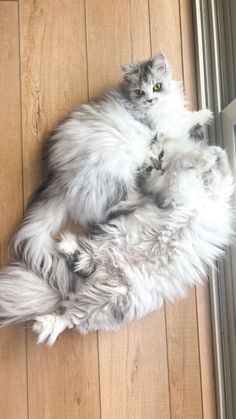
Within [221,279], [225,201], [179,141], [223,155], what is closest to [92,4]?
[179,141]

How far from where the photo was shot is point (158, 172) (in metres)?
1.49

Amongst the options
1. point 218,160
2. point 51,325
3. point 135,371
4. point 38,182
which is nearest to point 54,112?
point 38,182

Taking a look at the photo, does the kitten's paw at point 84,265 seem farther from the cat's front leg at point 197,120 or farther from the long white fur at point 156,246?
the cat's front leg at point 197,120

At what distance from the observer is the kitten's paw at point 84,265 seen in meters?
1.45

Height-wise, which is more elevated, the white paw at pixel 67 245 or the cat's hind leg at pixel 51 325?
the white paw at pixel 67 245

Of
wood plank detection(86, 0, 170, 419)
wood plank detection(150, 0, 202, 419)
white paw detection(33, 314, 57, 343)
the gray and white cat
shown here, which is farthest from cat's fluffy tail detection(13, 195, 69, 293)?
wood plank detection(150, 0, 202, 419)

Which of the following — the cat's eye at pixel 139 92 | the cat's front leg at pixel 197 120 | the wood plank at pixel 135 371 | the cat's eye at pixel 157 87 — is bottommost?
the wood plank at pixel 135 371

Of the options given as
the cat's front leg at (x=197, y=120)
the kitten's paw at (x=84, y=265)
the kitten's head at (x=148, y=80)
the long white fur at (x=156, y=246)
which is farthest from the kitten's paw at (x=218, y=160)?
the kitten's paw at (x=84, y=265)

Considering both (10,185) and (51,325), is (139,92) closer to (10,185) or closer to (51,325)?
(10,185)

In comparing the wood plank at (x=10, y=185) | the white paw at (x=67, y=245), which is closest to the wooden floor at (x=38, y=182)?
the wood plank at (x=10, y=185)

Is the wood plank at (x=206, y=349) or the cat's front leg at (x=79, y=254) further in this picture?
the wood plank at (x=206, y=349)

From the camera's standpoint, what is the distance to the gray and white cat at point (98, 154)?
1435 mm

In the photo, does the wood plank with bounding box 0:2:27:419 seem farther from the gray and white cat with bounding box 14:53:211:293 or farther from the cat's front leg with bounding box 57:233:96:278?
the cat's front leg with bounding box 57:233:96:278

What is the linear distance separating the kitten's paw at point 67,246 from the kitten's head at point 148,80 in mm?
495
